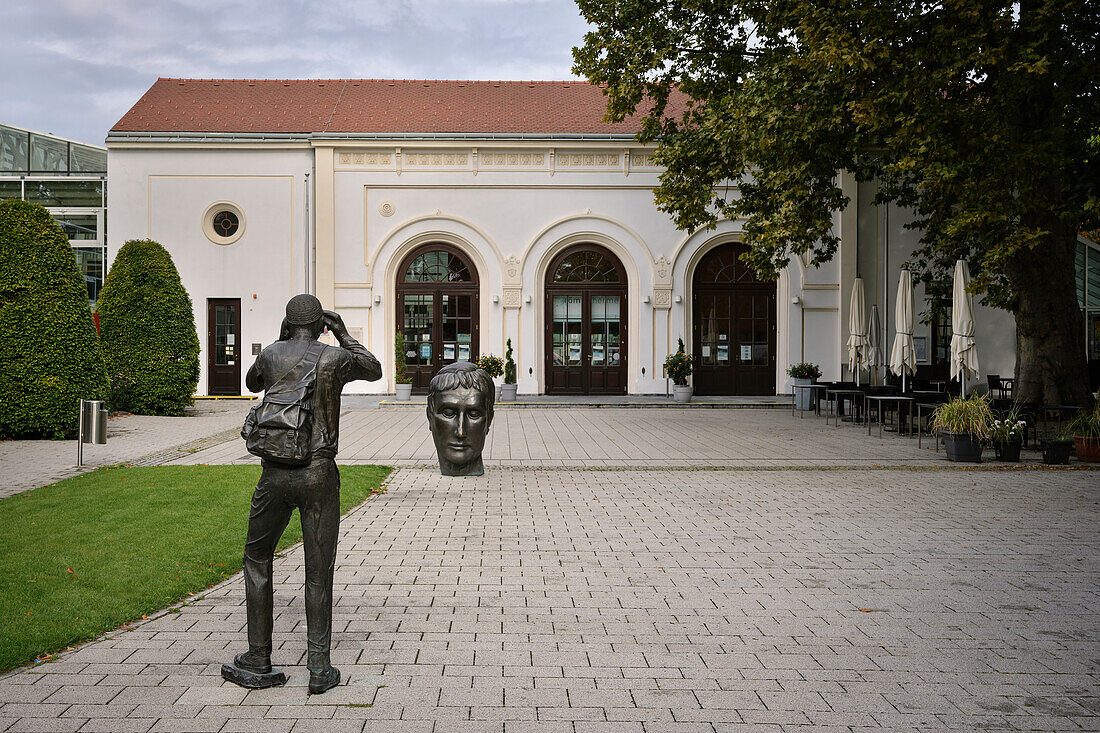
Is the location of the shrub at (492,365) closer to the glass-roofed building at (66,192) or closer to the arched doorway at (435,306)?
the arched doorway at (435,306)

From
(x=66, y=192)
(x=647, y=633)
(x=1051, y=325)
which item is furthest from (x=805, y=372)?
(x=66, y=192)

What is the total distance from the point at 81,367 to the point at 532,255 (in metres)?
14.7

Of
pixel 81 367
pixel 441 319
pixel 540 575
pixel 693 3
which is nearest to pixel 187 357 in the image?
pixel 81 367

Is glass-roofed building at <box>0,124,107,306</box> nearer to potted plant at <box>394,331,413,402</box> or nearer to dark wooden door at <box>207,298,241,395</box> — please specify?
dark wooden door at <box>207,298,241,395</box>

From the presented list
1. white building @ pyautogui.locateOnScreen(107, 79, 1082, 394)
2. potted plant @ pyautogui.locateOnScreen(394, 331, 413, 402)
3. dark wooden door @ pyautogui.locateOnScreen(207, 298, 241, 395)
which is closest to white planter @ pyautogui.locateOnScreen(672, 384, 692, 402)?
white building @ pyautogui.locateOnScreen(107, 79, 1082, 394)

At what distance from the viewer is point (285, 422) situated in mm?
3879

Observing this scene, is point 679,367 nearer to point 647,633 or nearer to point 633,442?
point 633,442

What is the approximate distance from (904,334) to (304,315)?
1538 centimetres

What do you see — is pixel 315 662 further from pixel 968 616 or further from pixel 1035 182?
pixel 1035 182

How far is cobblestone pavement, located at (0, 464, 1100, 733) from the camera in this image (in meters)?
3.69

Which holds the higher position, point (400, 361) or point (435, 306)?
point (435, 306)

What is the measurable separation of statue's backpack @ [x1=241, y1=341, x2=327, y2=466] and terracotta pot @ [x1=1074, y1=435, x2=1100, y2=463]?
12.2 m

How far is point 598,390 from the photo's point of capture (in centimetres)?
2659

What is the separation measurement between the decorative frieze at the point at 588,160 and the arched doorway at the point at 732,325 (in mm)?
4250
